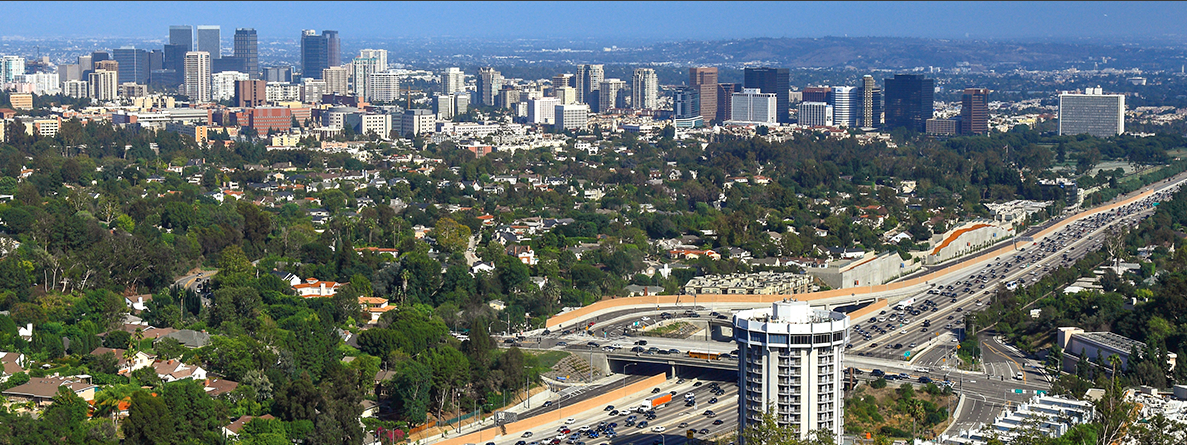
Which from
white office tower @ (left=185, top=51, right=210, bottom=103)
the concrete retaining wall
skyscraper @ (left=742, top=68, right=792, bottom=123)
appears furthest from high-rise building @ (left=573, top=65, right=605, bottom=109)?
the concrete retaining wall

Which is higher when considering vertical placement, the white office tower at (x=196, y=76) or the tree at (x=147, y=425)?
the white office tower at (x=196, y=76)

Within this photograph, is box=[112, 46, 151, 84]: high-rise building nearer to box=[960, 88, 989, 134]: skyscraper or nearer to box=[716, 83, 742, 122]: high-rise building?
box=[716, 83, 742, 122]: high-rise building

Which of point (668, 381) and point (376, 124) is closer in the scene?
point (668, 381)

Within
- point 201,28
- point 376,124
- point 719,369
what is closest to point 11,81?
point 201,28

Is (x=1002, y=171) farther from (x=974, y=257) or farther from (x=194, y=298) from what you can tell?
(x=194, y=298)

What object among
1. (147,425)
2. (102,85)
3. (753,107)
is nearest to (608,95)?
(753,107)

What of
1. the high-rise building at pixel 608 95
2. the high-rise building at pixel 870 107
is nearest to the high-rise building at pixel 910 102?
the high-rise building at pixel 870 107

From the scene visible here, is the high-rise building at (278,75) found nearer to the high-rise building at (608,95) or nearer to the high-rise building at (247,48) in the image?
the high-rise building at (247,48)
